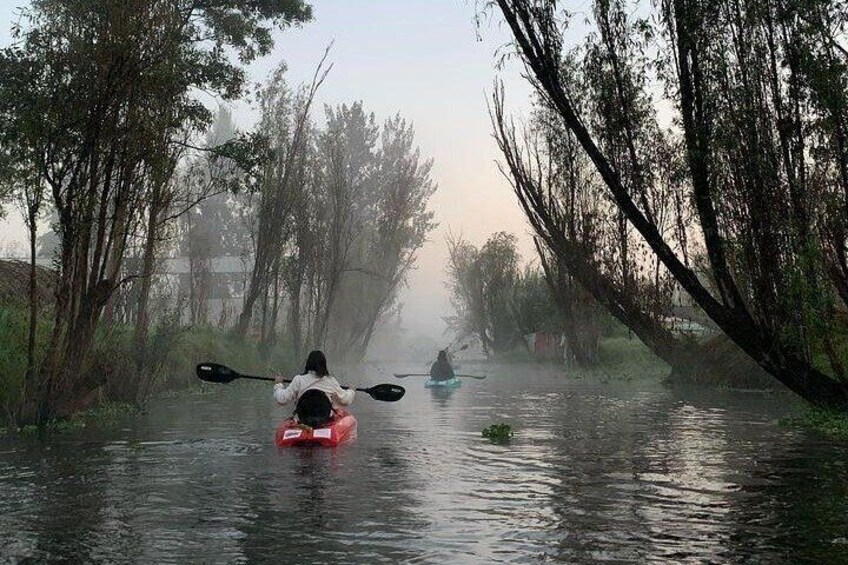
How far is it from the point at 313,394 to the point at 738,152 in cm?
741

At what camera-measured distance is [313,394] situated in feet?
40.8

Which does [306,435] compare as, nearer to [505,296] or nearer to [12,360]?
[12,360]

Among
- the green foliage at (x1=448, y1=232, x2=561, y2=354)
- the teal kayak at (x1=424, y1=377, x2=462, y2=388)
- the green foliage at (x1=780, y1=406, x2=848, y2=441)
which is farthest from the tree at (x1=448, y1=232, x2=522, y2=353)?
the green foliage at (x1=780, y1=406, x2=848, y2=441)

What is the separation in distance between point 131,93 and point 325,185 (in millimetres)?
22256

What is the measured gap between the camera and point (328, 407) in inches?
491

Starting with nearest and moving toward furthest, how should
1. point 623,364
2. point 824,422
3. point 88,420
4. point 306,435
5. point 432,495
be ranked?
point 432,495, point 306,435, point 824,422, point 88,420, point 623,364

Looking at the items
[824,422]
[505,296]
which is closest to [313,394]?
[824,422]

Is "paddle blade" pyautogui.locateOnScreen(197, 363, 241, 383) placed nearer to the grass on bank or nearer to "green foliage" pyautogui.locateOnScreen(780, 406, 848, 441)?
the grass on bank

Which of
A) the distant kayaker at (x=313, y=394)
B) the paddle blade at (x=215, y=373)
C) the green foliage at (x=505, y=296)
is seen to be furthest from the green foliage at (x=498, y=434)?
the green foliage at (x=505, y=296)

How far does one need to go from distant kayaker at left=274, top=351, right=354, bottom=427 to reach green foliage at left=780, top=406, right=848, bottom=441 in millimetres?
7304

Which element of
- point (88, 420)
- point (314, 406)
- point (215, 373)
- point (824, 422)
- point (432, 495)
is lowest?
point (432, 495)

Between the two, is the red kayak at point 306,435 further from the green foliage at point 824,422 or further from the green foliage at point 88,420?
the green foliage at point 824,422

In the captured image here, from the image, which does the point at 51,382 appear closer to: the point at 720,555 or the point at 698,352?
the point at 720,555

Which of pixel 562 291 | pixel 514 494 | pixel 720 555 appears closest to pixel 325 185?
pixel 562 291
